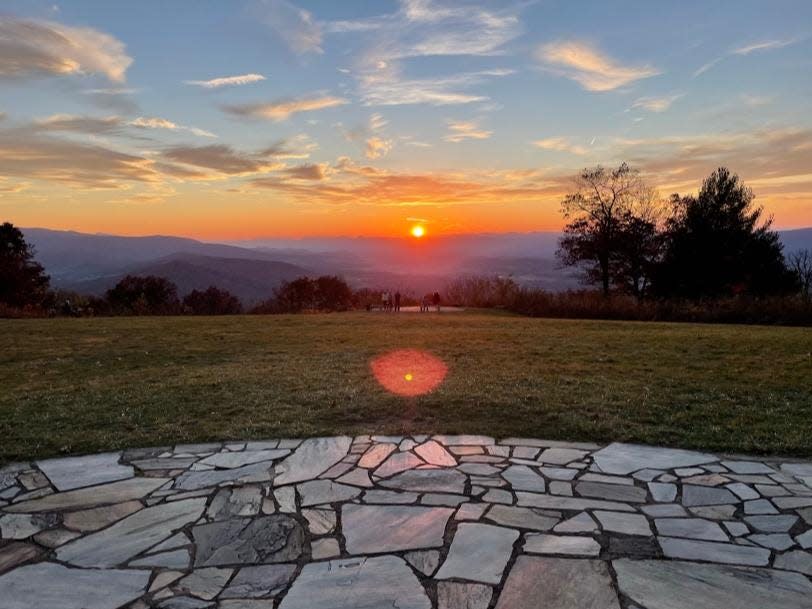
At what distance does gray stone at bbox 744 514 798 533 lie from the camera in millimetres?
2908

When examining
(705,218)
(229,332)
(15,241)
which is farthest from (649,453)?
(15,241)

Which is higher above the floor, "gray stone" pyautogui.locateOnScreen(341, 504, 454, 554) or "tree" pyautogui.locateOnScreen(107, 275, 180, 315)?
"tree" pyautogui.locateOnScreen(107, 275, 180, 315)

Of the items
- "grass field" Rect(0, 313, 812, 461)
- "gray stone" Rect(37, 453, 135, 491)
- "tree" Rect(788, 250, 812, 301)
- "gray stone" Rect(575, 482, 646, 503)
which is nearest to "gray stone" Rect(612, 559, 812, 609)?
"gray stone" Rect(575, 482, 646, 503)

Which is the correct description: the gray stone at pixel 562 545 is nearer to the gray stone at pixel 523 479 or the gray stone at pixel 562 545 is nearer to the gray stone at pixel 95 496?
the gray stone at pixel 523 479

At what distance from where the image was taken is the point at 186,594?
2.41 meters

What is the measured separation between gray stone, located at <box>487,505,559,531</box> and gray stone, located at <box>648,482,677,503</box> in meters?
0.77

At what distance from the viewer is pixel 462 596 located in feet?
7.74

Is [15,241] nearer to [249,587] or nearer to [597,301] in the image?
[597,301]

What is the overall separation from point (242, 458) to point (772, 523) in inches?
135

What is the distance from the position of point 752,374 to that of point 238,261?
102 m

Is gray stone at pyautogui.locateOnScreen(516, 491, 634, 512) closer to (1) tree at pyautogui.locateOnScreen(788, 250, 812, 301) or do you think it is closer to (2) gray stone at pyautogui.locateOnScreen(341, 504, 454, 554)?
(2) gray stone at pyautogui.locateOnScreen(341, 504, 454, 554)

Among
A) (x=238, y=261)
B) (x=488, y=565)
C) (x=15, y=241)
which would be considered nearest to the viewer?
(x=488, y=565)

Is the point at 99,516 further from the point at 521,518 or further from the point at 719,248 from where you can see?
the point at 719,248

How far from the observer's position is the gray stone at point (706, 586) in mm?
2285
